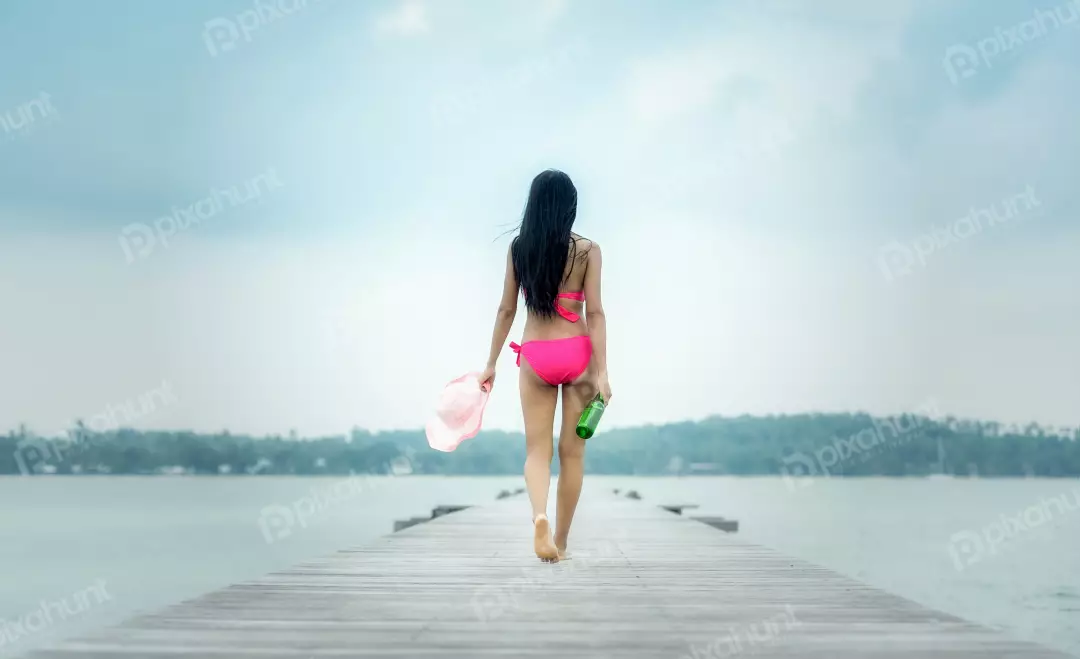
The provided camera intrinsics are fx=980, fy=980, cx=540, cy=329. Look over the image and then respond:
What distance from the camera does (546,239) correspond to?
218 inches

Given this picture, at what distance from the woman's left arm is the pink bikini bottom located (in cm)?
27

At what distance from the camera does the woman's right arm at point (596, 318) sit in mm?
5613

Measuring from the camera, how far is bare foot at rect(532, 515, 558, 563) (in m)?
5.47

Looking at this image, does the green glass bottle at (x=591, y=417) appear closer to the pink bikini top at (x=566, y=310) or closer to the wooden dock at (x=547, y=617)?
the pink bikini top at (x=566, y=310)

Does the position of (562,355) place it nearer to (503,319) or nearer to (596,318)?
(596,318)

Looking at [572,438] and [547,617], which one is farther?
[572,438]

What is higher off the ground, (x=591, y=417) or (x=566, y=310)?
(x=566, y=310)

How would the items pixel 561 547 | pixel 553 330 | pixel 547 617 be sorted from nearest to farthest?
1. pixel 547 617
2. pixel 553 330
3. pixel 561 547

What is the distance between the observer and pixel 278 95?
224 feet

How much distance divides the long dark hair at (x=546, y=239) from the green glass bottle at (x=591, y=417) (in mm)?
569

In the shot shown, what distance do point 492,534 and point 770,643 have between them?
5.86 m

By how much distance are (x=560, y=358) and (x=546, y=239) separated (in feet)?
2.23

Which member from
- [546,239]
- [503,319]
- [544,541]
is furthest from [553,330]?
[544,541]

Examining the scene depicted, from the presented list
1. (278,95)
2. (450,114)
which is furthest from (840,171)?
(450,114)
